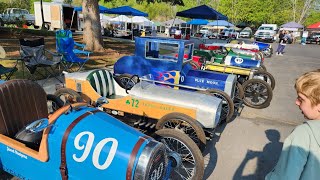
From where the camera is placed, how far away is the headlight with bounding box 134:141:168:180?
2145mm

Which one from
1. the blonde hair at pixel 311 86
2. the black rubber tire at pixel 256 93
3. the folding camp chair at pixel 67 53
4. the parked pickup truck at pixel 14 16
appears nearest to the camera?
the blonde hair at pixel 311 86

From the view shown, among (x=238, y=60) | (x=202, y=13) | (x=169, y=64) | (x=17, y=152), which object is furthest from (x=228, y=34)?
(x=17, y=152)

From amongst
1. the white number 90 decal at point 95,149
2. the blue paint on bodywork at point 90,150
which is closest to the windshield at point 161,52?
the blue paint on bodywork at point 90,150

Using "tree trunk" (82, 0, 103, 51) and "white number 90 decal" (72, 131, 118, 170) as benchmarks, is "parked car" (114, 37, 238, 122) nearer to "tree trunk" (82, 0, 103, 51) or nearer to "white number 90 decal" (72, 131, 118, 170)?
"white number 90 decal" (72, 131, 118, 170)

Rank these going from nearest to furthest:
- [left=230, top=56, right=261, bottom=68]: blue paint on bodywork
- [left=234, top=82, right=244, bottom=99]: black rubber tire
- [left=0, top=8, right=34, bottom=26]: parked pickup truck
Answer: [left=234, top=82, right=244, bottom=99]: black rubber tire
[left=230, top=56, right=261, bottom=68]: blue paint on bodywork
[left=0, top=8, right=34, bottom=26]: parked pickup truck

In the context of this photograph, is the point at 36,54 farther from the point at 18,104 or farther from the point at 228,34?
the point at 228,34

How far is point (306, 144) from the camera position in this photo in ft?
4.65

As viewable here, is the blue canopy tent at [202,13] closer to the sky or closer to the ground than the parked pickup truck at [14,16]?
closer to the ground

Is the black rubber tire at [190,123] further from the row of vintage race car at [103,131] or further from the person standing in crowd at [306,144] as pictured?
the person standing in crowd at [306,144]

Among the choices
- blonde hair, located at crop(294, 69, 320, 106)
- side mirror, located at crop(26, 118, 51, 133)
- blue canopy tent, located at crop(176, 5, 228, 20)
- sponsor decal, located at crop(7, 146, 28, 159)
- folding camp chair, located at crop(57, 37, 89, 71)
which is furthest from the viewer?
blue canopy tent, located at crop(176, 5, 228, 20)

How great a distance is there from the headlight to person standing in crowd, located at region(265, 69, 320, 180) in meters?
1.08

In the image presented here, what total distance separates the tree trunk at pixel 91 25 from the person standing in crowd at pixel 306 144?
1221cm

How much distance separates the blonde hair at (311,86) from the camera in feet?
4.61

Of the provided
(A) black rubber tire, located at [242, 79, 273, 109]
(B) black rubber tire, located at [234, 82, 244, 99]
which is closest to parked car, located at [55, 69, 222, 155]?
(B) black rubber tire, located at [234, 82, 244, 99]
